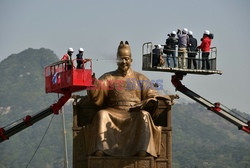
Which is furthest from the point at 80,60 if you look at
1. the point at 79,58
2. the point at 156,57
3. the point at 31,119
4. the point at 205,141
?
the point at 205,141

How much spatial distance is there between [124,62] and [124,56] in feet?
0.60

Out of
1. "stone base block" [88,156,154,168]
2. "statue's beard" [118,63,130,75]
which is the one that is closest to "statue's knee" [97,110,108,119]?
"stone base block" [88,156,154,168]

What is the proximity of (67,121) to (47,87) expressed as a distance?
373ft

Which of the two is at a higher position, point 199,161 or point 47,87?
point 47,87

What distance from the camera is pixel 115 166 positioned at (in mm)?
31469

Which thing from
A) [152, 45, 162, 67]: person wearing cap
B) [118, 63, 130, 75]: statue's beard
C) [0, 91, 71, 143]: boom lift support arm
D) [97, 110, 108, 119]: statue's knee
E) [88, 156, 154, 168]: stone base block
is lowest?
[88, 156, 154, 168]: stone base block

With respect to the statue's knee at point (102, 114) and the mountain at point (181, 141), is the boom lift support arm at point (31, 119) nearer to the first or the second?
the statue's knee at point (102, 114)

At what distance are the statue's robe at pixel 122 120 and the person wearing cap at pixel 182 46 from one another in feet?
3.90

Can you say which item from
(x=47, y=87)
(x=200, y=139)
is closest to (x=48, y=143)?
(x=200, y=139)

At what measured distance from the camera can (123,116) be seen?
32.3m

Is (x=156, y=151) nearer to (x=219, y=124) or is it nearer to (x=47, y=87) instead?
(x=47, y=87)

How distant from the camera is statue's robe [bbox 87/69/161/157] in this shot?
3170cm

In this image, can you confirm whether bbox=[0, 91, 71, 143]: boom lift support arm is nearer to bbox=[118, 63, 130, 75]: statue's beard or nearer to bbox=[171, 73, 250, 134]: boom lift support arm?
bbox=[118, 63, 130, 75]: statue's beard

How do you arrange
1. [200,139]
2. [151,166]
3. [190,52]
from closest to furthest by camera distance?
[151,166] → [190,52] → [200,139]
